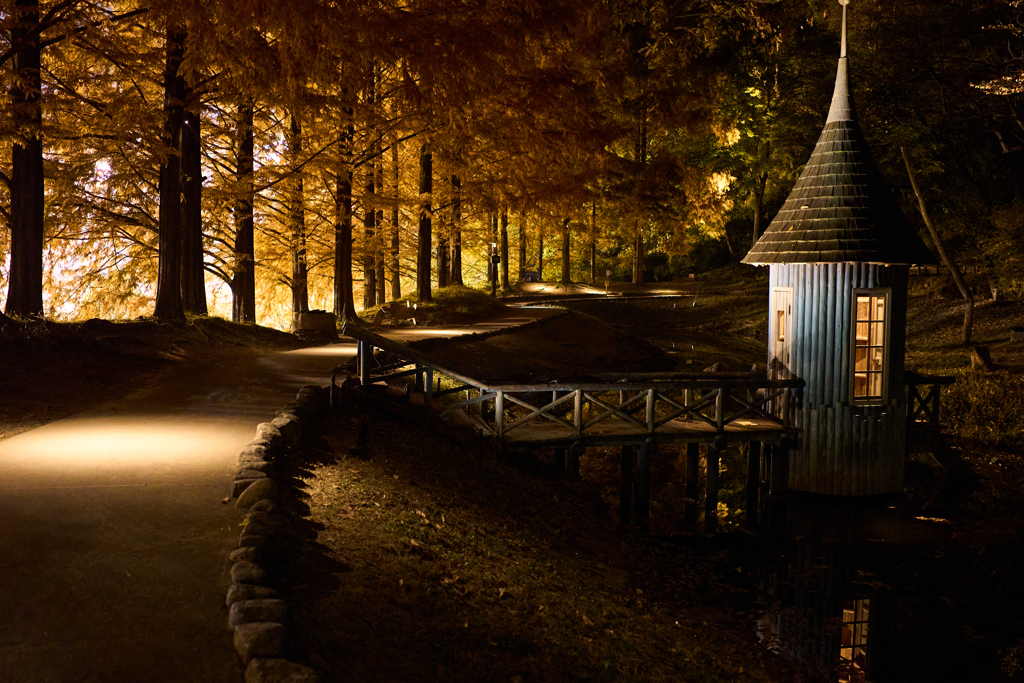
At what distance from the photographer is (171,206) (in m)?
18.8

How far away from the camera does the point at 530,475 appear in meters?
13.7

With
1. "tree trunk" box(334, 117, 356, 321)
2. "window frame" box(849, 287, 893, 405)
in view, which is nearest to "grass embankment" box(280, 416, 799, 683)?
"window frame" box(849, 287, 893, 405)

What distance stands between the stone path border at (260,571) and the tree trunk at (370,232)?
19.2 metres

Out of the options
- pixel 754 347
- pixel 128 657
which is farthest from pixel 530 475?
pixel 754 347

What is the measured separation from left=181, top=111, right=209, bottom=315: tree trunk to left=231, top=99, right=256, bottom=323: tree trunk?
129 inches

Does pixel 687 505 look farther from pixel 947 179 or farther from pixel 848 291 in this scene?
pixel 947 179

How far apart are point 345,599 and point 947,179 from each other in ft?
103

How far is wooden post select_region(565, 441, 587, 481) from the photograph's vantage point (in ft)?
43.6

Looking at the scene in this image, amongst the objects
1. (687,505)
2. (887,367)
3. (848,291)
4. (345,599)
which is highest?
(848,291)

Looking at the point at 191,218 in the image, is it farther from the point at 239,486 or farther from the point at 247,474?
the point at 239,486

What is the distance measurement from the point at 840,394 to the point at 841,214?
300 cm

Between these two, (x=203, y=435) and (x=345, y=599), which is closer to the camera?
(x=345, y=599)

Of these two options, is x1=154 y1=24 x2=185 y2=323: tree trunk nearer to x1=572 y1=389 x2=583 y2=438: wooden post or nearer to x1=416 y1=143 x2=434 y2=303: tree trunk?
x1=572 y1=389 x2=583 y2=438: wooden post

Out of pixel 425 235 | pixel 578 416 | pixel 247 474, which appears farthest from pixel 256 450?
pixel 425 235
